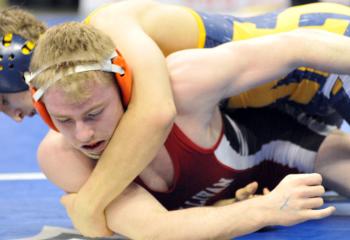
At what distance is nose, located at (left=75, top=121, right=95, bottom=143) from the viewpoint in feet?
8.90

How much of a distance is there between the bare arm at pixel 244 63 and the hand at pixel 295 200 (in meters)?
0.40

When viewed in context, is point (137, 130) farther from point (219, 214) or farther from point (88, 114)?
point (219, 214)

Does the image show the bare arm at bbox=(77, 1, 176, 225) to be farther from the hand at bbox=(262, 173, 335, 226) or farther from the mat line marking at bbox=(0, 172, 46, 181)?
the mat line marking at bbox=(0, 172, 46, 181)

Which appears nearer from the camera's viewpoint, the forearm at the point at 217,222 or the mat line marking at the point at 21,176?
the forearm at the point at 217,222

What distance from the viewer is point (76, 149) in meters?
3.01

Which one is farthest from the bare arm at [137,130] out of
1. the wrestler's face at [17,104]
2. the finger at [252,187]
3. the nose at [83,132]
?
the wrestler's face at [17,104]

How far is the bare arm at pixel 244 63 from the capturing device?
9.41 feet

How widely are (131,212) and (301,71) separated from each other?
2.95 ft

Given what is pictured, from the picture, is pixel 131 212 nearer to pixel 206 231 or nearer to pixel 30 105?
pixel 206 231

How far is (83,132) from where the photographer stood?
271cm

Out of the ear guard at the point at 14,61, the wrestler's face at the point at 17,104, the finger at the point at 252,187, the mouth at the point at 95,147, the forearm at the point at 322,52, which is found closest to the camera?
the mouth at the point at 95,147

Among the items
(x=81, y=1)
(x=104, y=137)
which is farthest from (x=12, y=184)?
(x=81, y=1)

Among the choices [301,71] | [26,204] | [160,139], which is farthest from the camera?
[26,204]

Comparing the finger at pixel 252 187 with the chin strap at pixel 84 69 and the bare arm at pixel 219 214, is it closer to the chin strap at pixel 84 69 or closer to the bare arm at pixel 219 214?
the bare arm at pixel 219 214
